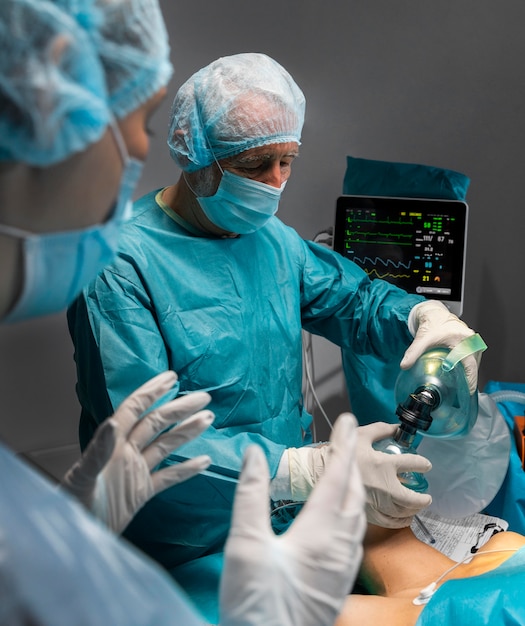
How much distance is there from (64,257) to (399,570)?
1.06 meters

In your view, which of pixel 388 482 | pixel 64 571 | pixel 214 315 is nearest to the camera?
pixel 64 571

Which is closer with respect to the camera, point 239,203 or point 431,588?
point 431,588

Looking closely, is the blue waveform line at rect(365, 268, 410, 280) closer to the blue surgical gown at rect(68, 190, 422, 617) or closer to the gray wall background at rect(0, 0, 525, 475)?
the blue surgical gown at rect(68, 190, 422, 617)

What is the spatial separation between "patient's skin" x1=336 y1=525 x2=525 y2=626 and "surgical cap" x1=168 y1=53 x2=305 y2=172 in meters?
0.92

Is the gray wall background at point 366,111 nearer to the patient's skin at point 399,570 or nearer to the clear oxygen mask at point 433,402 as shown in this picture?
the clear oxygen mask at point 433,402

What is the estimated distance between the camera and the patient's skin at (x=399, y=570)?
126 cm

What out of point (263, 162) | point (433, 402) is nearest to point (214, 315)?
point (263, 162)

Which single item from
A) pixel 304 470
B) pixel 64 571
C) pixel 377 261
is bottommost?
pixel 304 470

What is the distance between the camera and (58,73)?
66cm

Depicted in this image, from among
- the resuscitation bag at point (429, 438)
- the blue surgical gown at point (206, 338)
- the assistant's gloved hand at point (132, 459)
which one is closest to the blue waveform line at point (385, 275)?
the resuscitation bag at point (429, 438)

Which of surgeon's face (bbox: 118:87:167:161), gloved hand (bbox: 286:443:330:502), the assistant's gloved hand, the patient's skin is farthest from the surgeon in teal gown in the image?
surgeon's face (bbox: 118:87:167:161)

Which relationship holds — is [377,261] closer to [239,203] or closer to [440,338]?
[440,338]

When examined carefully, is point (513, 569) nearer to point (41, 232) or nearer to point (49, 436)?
point (41, 232)

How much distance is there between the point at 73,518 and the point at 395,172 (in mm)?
1830
